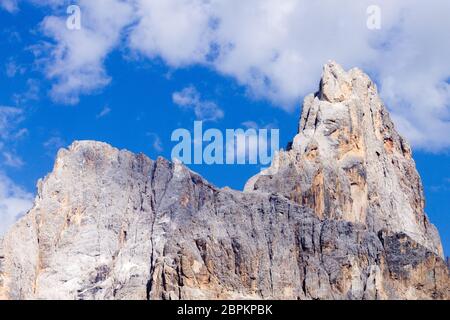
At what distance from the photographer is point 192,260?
138m

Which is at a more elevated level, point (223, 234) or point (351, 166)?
point (351, 166)

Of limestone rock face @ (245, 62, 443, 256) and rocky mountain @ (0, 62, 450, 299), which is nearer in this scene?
rocky mountain @ (0, 62, 450, 299)

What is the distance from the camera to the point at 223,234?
473 feet

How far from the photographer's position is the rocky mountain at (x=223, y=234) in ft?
459

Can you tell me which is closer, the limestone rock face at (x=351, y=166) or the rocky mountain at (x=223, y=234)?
the rocky mountain at (x=223, y=234)

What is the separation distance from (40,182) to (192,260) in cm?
2329

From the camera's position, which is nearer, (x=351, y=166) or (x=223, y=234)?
(x=223, y=234)

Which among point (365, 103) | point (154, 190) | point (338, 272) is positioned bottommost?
point (338, 272)

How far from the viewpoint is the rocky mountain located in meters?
140
